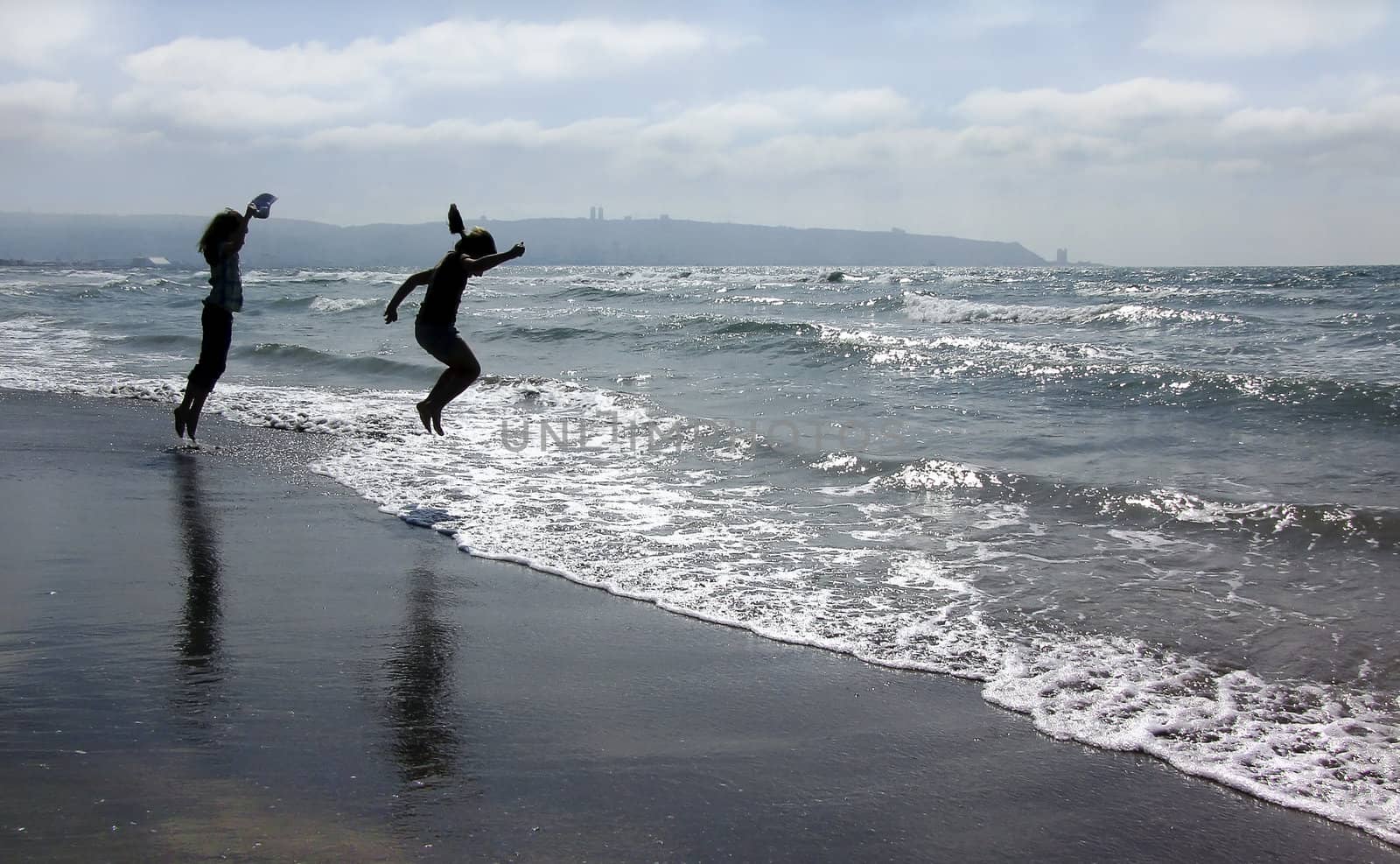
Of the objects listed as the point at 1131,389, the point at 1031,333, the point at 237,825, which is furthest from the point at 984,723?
the point at 1031,333

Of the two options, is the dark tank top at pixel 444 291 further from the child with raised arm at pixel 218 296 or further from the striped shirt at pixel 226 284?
the striped shirt at pixel 226 284

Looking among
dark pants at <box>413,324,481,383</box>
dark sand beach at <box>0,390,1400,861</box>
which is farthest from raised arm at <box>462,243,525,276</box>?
dark sand beach at <box>0,390,1400,861</box>

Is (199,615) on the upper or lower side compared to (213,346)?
Answer: lower

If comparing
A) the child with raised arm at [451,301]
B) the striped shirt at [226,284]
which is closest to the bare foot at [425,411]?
the child with raised arm at [451,301]

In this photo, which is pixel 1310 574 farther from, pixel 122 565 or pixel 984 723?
pixel 122 565

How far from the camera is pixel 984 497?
7449 mm

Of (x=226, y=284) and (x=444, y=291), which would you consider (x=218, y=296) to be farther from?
(x=444, y=291)

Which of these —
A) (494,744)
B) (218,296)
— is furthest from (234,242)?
(494,744)

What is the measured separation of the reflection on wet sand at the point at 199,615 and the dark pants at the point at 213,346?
190cm

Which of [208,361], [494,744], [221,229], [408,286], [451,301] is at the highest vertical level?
[221,229]

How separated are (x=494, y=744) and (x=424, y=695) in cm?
49

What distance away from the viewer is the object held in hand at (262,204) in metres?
7.83

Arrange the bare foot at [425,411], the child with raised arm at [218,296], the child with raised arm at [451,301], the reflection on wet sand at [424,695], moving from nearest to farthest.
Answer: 1. the reflection on wet sand at [424,695]
2. the child with raised arm at [451,301]
3. the bare foot at [425,411]
4. the child with raised arm at [218,296]

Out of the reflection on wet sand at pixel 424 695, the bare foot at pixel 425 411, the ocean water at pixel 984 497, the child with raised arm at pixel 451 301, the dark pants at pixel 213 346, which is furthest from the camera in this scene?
the dark pants at pixel 213 346
